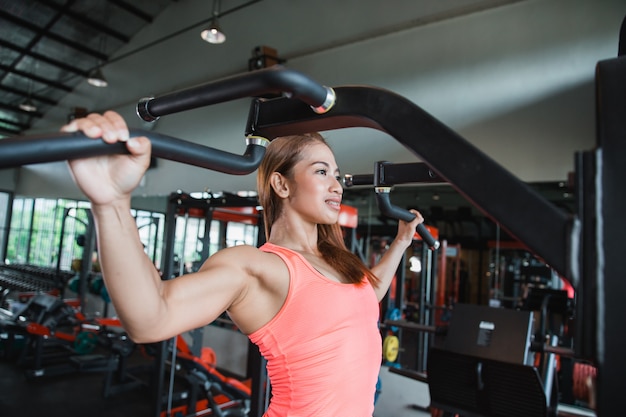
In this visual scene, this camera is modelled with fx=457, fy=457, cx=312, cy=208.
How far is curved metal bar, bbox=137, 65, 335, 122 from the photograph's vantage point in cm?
64

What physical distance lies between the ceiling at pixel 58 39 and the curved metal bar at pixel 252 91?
9.31 m

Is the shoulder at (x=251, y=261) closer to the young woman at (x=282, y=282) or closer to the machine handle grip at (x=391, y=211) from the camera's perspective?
the young woman at (x=282, y=282)

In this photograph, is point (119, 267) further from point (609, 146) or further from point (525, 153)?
point (525, 153)

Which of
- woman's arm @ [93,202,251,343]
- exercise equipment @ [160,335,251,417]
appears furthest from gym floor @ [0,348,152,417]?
woman's arm @ [93,202,251,343]

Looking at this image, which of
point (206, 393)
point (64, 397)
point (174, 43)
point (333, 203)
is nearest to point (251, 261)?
point (333, 203)

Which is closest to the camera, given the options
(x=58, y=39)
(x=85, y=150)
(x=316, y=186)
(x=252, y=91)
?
(x=85, y=150)

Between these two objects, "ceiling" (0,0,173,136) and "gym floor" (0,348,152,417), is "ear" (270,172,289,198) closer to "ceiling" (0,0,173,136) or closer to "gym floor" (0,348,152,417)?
"gym floor" (0,348,152,417)

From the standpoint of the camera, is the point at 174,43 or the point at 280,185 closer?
the point at 280,185

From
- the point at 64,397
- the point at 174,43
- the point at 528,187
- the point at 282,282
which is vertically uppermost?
the point at 174,43

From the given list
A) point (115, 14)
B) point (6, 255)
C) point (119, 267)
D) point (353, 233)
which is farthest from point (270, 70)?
point (6, 255)

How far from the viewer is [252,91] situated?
656mm

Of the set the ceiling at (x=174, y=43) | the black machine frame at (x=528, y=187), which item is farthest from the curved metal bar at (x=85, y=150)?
the ceiling at (x=174, y=43)

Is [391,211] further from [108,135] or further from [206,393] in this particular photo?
[206,393]

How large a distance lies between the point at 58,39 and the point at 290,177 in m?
10.4
